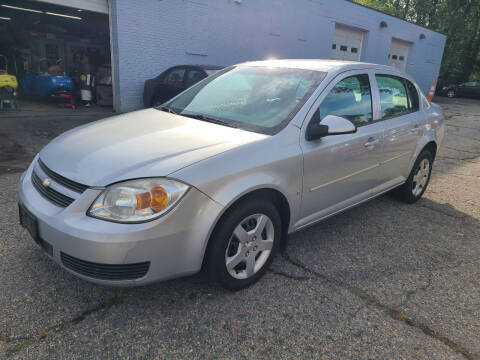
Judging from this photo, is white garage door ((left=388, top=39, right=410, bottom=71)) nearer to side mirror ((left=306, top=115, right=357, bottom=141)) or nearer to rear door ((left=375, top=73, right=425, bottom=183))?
rear door ((left=375, top=73, right=425, bottom=183))

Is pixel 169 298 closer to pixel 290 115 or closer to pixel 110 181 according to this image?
Result: pixel 110 181

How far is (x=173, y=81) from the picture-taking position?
970 cm

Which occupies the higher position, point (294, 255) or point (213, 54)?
point (213, 54)

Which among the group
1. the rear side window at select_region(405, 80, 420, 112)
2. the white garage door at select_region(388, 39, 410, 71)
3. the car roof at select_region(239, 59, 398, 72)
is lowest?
the rear side window at select_region(405, 80, 420, 112)

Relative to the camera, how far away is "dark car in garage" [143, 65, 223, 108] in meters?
9.10

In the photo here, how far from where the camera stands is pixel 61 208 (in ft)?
7.43

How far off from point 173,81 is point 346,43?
38.1 feet

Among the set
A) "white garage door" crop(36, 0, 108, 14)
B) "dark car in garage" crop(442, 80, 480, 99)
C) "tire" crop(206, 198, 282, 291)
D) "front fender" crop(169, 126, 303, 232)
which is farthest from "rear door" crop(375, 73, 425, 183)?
"dark car in garage" crop(442, 80, 480, 99)

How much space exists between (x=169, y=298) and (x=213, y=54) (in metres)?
11.2

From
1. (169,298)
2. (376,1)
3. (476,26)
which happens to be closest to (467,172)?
(169,298)

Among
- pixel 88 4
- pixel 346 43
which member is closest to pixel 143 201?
pixel 88 4

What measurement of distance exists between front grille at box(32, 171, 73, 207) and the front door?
1.67m

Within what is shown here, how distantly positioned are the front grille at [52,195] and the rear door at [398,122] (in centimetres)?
288

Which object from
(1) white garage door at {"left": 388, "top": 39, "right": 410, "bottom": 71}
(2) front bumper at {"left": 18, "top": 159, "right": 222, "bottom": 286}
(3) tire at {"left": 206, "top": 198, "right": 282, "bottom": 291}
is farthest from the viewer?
(1) white garage door at {"left": 388, "top": 39, "right": 410, "bottom": 71}
